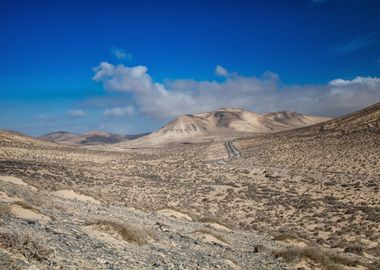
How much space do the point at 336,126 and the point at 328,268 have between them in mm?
90013

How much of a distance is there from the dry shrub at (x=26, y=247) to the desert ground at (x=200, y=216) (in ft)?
0.07

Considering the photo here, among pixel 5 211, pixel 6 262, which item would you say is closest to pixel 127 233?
pixel 5 211

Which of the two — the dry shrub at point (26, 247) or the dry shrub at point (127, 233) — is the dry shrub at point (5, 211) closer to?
the dry shrub at point (127, 233)

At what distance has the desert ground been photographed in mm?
9508

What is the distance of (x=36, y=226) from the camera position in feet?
33.9

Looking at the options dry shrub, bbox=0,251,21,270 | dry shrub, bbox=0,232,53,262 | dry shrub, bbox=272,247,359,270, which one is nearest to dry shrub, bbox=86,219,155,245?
dry shrub, bbox=0,232,53,262

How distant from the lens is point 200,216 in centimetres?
2356

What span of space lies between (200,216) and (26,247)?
1686cm

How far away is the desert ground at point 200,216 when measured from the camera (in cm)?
951

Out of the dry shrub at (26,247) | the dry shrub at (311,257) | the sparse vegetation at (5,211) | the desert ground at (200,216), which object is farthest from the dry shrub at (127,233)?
the dry shrub at (311,257)

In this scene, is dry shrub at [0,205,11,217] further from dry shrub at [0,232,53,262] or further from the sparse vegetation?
dry shrub at [0,232,53,262]

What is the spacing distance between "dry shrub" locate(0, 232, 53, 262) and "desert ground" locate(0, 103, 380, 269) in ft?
0.07

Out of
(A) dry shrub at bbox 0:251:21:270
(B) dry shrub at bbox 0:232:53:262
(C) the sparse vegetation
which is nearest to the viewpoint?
(A) dry shrub at bbox 0:251:21:270

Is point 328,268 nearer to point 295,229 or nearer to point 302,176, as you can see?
point 295,229
